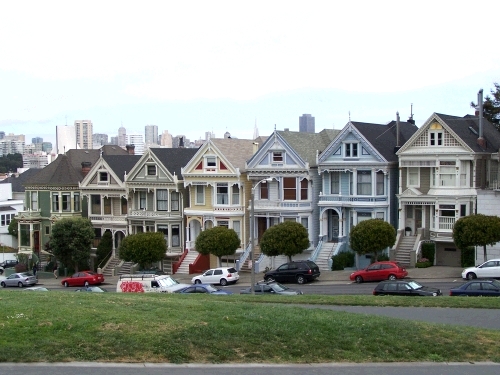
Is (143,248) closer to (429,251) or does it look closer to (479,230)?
(429,251)

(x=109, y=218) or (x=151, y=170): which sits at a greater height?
(x=151, y=170)

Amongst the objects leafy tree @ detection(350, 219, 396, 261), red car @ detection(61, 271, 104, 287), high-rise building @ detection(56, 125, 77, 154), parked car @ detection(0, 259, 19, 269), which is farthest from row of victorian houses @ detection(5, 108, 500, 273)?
high-rise building @ detection(56, 125, 77, 154)

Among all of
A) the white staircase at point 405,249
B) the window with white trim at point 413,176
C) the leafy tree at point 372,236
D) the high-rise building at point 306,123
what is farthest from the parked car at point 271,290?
the high-rise building at point 306,123

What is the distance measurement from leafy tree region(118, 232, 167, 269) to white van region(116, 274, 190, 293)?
1293 centimetres

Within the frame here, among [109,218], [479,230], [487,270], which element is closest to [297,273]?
[479,230]

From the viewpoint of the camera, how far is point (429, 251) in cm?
4953

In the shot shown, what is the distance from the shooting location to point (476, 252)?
46906mm

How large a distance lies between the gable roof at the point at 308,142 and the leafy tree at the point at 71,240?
17372 mm

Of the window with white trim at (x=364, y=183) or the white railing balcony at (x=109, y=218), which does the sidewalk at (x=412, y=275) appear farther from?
the white railing balcony at (x=109, y=218)

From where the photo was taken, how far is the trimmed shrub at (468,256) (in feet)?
155

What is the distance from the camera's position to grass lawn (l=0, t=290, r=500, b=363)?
59.8ft

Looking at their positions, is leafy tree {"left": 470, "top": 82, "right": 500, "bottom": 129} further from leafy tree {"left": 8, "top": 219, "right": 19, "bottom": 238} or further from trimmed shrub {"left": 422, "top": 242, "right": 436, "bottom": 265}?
leafy tree {"left": 8, "top": 219, "right": 19, "bottom": 238}

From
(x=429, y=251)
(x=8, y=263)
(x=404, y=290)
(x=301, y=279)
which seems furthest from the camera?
(x=8, y=263)

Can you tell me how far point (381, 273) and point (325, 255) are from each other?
811 centimetres
